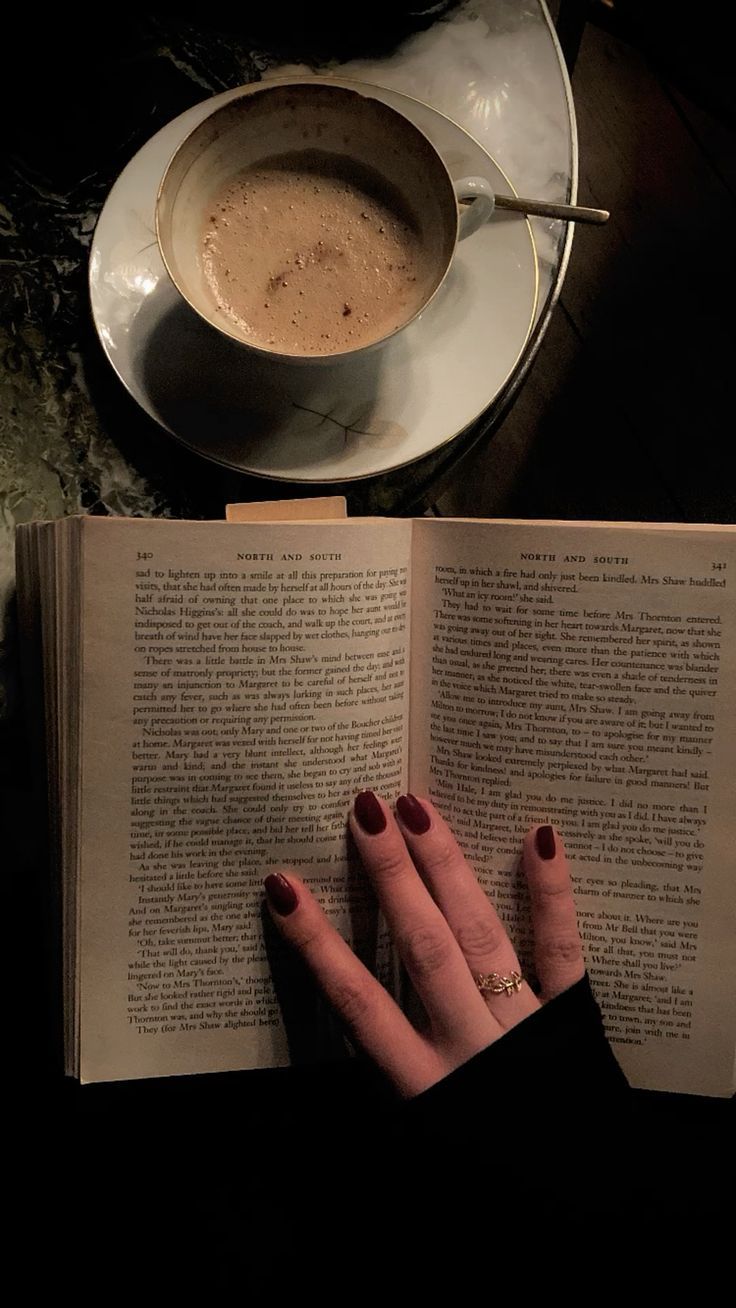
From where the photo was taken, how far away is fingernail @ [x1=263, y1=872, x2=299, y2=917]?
0.58 m

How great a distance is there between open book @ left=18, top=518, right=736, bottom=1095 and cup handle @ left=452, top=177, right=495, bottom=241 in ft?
0.63

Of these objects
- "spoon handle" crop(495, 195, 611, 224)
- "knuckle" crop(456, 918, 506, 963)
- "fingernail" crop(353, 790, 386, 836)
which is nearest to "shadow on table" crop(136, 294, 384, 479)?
"spoon handle" crop(495, 195, 611, 224)

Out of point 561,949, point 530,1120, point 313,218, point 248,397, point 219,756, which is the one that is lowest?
point 530,1120

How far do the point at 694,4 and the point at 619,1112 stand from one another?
97 centimetres

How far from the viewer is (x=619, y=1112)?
581 mm

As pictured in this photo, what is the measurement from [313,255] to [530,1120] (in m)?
0.59

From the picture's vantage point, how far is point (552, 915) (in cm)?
60

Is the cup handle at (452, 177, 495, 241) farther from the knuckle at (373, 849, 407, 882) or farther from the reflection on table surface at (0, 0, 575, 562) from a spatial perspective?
the knuckle at (373, 849, 407, 882)

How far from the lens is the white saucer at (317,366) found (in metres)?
0.57

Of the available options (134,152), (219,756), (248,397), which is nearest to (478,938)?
(219,756)

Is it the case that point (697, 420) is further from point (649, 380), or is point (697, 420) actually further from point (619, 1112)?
point (619, 1112)

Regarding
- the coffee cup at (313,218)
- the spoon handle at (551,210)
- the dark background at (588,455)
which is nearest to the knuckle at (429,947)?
the dark background at (588,455)

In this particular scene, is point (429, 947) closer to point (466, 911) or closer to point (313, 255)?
point (466, 911)

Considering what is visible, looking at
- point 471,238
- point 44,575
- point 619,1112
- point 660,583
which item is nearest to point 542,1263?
point 619,1112
